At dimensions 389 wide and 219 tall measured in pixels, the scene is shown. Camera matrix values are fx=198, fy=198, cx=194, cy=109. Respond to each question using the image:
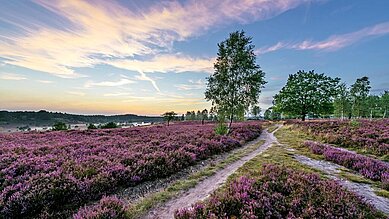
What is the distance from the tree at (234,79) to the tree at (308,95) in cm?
3523

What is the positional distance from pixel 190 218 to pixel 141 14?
64.2ft

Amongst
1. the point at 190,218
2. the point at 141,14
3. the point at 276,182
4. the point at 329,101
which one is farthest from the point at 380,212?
the point at 329,101

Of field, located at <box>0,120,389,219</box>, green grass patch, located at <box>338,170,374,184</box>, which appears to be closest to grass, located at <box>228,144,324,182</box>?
field, located at <box>0,120,389,219</box>

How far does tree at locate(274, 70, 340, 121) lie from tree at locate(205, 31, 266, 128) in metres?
35.2

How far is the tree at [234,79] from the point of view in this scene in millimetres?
27828

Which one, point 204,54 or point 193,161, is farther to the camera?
point 204,54

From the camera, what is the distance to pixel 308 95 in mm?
57094

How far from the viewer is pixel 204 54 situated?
107ft

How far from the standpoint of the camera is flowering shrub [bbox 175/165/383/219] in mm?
5621

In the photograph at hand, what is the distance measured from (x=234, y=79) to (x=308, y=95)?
3974 cm

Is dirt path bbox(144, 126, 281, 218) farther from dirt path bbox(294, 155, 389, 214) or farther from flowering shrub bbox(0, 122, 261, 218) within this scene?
dirt path bbox(294, 155, 389, 214)

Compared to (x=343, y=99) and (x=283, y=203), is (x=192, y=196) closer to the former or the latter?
(x=283, y=203)

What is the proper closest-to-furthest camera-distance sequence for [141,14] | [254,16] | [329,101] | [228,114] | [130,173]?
[130,173]
[141,14]
[254,16]
[228,114]
[329,101]

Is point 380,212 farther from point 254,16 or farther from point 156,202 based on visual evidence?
point 254,16
